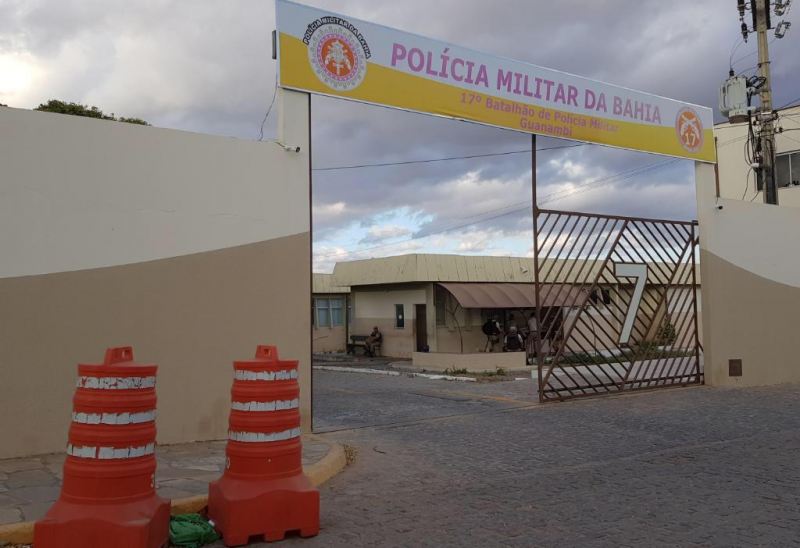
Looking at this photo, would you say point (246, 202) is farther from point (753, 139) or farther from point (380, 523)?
point (753, 139)

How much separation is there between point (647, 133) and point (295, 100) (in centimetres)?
755

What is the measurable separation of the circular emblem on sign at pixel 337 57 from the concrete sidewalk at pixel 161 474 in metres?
4.80

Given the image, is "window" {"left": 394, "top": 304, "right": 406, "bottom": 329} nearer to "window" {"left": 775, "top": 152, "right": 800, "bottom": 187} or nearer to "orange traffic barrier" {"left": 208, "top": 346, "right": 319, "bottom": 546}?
"window" {"left": 775, "top": 152, "right": 800, "bottom": 187}

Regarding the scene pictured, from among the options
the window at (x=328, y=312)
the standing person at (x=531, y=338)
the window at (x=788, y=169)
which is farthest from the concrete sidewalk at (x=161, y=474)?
the window at (x=328, y=312)

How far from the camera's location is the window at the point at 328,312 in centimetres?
3167

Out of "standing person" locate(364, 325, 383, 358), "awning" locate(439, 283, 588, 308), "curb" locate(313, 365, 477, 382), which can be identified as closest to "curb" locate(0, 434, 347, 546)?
"curb" locate(313, 365, 477, 382)

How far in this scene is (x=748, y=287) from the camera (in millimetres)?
14641

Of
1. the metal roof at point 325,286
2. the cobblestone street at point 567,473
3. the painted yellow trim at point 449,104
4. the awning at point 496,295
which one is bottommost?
the cobblestone street at point 567,473

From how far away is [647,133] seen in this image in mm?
13453

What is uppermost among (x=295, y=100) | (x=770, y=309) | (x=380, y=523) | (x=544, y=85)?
(x=544, y=85)

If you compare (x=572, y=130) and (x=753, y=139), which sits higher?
(x=753, y=139)

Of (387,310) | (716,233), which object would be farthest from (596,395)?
(387,310)

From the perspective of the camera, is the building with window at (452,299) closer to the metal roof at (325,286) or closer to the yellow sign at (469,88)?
the metal roof at (325,286)

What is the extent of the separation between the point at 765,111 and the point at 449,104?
Result: 1103 centimetres
